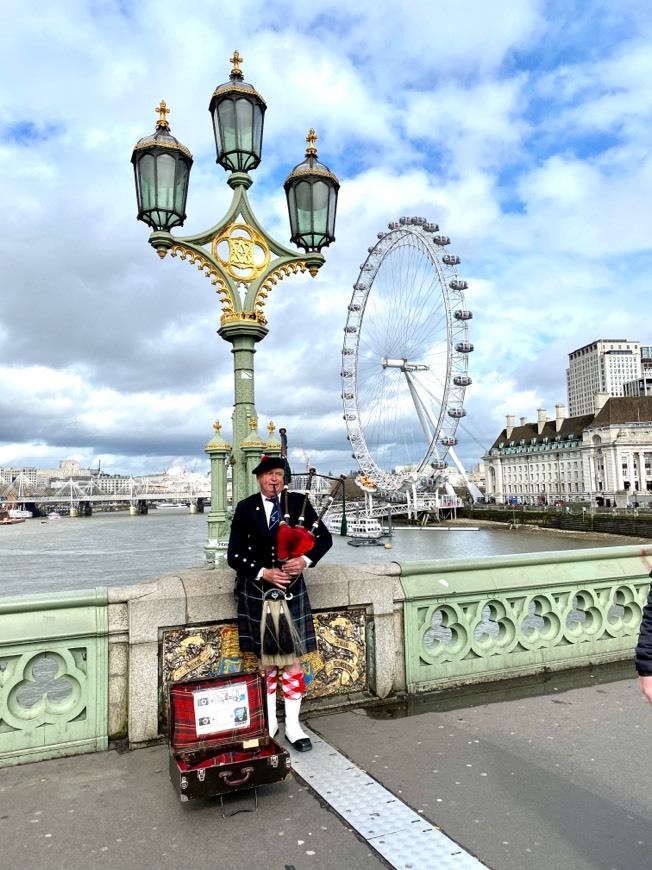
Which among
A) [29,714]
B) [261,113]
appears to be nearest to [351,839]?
[29,714]

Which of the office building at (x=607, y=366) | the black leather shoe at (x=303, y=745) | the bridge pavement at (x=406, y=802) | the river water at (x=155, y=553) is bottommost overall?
the river water at (x=155, y=553)

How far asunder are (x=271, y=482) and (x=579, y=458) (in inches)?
4754

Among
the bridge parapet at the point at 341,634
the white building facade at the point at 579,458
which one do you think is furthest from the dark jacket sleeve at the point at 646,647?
the white building facade at the point at 579,458

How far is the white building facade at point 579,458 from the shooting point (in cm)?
10669

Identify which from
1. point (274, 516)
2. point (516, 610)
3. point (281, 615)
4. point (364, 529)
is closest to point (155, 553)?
point (364, 529)

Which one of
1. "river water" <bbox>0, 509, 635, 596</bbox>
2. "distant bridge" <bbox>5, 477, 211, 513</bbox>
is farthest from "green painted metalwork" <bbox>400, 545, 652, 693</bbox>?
"distant bridge" <bbox>5, 477, 211, 513</bbox>

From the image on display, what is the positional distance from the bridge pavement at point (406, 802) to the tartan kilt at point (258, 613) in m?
0.62

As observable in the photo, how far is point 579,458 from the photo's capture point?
116750 mm

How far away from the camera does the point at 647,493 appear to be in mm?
104000

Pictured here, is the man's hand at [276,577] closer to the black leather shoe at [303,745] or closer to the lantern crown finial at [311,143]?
the black leather shoe at [303,745]

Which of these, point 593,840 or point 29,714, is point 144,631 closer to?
point 29,714

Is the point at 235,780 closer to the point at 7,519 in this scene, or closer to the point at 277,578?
the point at 277,578

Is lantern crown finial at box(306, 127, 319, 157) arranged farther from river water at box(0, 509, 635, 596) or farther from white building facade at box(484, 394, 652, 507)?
white building facade at box(484, 394, 652, 507)

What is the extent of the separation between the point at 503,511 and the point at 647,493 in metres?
27.2
